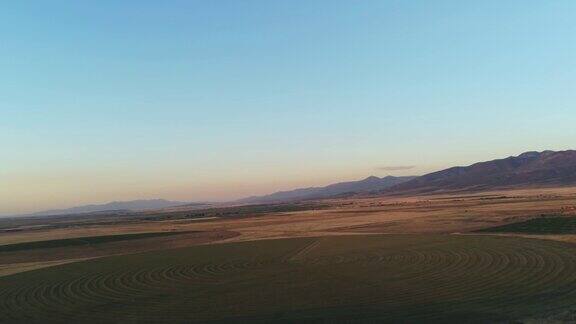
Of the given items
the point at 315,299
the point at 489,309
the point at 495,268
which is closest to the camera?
the point at 489,309

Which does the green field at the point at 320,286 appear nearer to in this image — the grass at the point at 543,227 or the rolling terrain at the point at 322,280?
the rolling terrain at the point at 322,280

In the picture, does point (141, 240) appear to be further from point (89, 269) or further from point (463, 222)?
point (463, 222)

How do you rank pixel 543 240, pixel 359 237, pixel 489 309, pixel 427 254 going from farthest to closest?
pixel 359 237 < pixel 543 240 < pixel 427 254 < pixel 489 309

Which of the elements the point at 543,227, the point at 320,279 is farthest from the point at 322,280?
the point at 543,227

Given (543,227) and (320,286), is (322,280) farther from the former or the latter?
(543,227)

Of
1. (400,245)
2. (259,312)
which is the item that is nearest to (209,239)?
(400,245)

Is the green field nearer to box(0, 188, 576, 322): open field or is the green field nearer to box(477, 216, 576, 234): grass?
box(0, 188, 576, 322): open field
